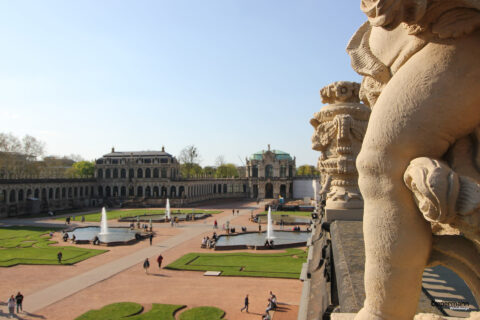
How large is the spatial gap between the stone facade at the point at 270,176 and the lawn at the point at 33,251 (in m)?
58.6

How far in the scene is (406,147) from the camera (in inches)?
87.6

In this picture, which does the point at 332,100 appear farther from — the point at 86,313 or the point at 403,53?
the point at 86,313

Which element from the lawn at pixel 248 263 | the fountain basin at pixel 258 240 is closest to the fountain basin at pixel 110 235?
the fountain basin at pixel 258 240

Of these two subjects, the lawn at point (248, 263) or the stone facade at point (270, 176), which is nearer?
the lawn at point (248, 263)

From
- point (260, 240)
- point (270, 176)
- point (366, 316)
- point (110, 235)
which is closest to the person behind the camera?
point (366, 316)

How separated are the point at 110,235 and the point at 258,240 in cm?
1517

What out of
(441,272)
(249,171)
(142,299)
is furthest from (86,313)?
(249,171)

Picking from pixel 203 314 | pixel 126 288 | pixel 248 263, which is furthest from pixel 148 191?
pixel 203 314

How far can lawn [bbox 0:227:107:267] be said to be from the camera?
88.1ft

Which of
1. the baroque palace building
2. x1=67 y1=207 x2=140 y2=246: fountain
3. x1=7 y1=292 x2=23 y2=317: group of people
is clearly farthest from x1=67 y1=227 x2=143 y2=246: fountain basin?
the baroque palace building

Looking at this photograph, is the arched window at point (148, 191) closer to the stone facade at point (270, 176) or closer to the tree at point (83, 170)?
the stone facade at point (270, 176)

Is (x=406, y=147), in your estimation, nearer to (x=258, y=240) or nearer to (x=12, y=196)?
(x=258, y=240)

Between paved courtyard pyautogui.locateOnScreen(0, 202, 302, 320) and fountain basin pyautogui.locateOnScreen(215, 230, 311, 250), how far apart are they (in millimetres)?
5855

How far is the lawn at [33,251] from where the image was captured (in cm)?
2686
